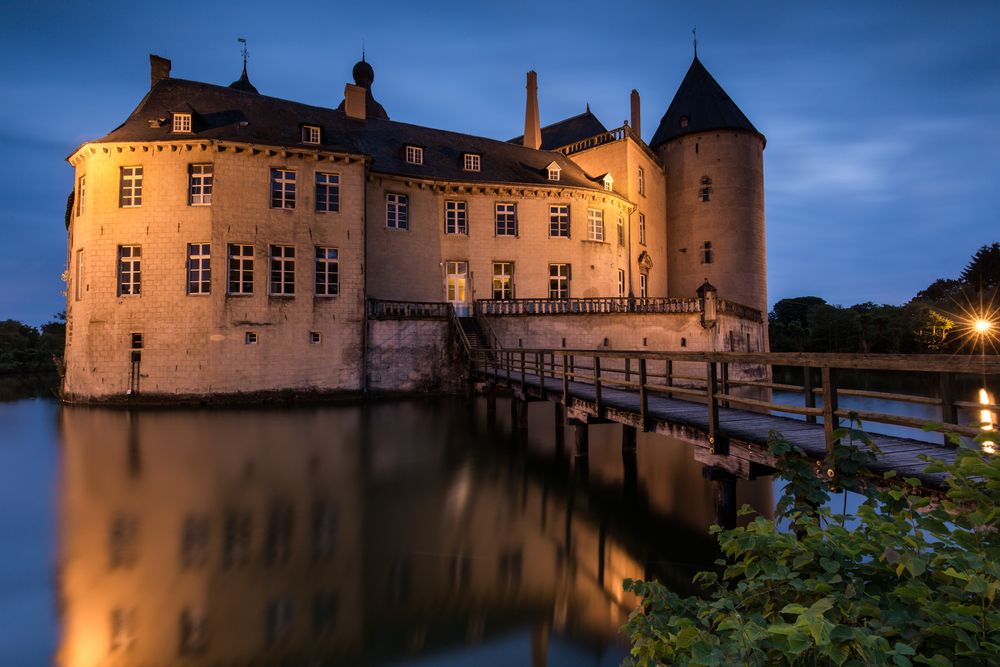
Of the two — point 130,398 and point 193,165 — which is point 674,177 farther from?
point 130,398

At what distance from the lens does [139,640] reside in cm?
480

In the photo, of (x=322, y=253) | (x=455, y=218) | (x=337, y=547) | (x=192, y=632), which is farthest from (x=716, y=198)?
(x=192, y=632)

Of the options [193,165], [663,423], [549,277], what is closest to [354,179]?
[193,165]

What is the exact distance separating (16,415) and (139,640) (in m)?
20.8

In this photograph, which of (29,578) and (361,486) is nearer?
(29,578)

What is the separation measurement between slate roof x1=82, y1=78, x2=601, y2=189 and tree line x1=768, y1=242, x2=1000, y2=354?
27.6 meters

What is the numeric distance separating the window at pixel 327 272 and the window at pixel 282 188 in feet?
7.56

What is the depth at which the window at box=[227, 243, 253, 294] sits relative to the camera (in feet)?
68.8

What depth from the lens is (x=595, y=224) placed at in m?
29.8

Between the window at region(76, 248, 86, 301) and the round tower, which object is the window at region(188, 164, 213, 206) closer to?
the window at region(76, 248, 86, 301)

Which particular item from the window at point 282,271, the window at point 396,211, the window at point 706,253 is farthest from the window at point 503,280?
the window at point 706,253

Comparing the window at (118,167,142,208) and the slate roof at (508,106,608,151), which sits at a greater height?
the slate roof at (508,106,608,151)

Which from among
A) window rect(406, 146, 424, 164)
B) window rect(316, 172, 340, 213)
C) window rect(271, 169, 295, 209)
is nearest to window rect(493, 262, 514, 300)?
window rect(406, 146, 424, 164)

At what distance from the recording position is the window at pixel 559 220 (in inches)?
1134
